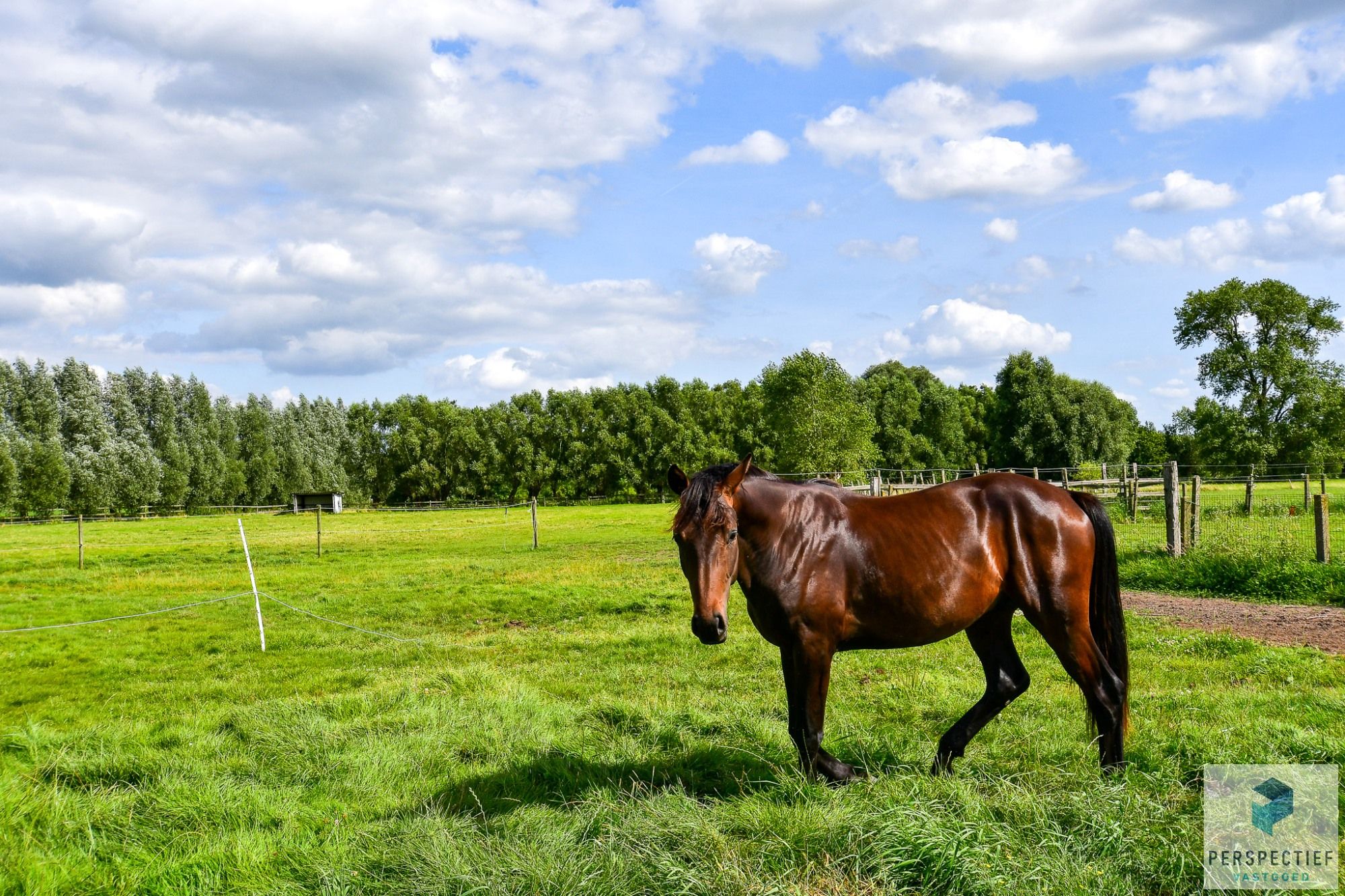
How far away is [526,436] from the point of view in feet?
259

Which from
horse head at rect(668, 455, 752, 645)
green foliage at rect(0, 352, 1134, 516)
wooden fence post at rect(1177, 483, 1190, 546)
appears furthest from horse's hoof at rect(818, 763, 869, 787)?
green foliage at rect(0, 352, 1134, 516)

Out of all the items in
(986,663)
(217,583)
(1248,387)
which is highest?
(1248,387)

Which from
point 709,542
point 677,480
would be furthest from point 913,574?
point 677,480

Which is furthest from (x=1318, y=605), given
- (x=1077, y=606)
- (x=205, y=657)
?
(x=205, y=657)

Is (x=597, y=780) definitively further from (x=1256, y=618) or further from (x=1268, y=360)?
(x=1268, y=360)

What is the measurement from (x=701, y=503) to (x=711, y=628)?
2.15 feet

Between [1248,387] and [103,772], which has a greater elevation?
[1248,387]

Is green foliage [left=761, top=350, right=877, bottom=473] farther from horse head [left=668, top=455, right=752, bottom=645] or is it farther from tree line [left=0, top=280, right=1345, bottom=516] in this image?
horse head [left=668, top=455, right=752, bottom=645]

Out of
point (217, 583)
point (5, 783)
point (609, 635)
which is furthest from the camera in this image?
point (217, 583)

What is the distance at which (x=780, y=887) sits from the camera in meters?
3.27

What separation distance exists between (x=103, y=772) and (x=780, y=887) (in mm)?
4639

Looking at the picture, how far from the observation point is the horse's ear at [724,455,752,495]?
4.59 metres

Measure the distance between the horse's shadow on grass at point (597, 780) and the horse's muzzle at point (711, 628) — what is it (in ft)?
2.82

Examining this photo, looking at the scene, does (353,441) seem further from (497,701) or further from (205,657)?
(497,701)
